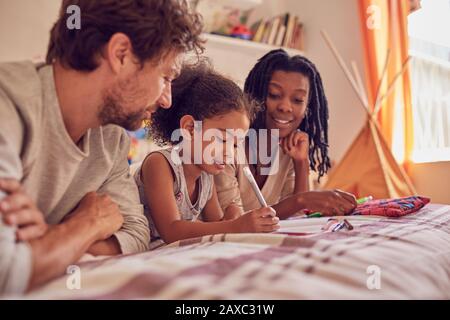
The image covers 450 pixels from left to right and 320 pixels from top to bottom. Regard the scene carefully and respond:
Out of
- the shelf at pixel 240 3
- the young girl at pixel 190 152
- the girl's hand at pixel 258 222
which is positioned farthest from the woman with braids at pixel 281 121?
the shelf at pixel 240 3

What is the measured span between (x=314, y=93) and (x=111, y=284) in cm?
113

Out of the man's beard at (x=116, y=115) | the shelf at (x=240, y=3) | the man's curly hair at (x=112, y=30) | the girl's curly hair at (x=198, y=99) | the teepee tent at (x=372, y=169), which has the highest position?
the shelf at (x=240, y=3)

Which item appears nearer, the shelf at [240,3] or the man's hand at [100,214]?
the man's hand at [100,214]

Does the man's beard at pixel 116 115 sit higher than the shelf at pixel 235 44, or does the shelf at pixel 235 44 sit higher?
the shelf at pixel 235 44

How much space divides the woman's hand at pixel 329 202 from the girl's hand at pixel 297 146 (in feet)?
0.94

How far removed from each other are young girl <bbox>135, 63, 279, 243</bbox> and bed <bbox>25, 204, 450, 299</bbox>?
18 cm

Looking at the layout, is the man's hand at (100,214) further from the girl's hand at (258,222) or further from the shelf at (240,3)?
the shelf at (240,3)

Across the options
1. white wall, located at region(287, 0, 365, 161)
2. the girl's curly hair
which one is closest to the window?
white wall, located at region(287, 0, 365, 161)

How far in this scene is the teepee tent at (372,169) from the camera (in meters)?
1.95

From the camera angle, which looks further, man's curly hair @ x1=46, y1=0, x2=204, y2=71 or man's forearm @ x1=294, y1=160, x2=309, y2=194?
man's forearm @ x1=294, y1=160, x2=309, y2=194

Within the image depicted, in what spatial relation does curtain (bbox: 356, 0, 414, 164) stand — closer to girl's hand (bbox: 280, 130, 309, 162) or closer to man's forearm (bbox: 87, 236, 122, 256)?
girl's hand (bbox: 280, 130, 309, 162)

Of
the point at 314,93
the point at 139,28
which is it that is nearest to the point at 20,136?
the point at 139,28

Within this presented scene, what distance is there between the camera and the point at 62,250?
49cm

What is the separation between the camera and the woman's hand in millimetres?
1014
